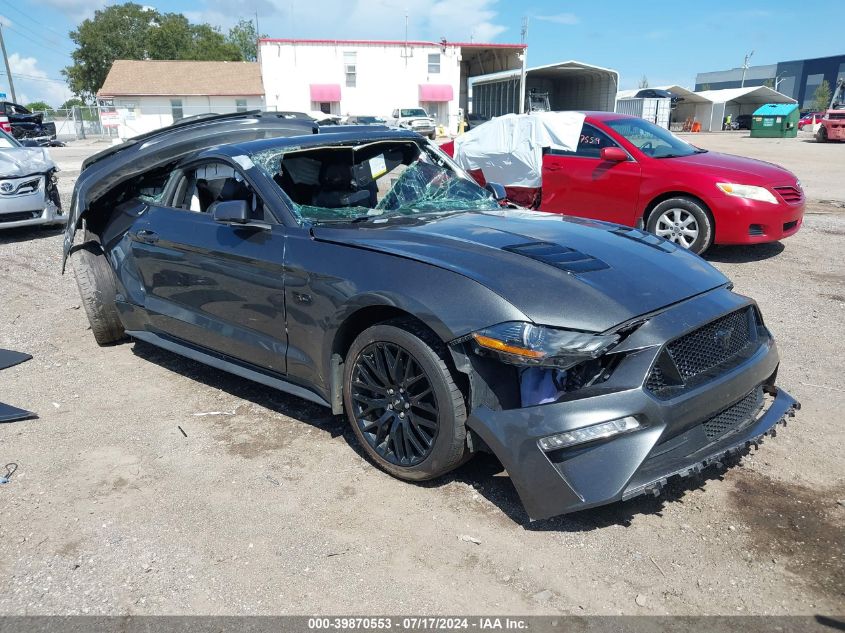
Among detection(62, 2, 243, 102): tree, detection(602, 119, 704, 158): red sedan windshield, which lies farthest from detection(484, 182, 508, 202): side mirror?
detection(62, 2, 243, 102): tree

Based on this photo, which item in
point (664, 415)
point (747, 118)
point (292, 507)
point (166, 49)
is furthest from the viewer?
point (166, 49)

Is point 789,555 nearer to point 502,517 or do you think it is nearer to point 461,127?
point 502,517

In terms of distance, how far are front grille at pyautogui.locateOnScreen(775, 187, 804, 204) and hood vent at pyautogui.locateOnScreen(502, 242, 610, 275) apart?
5.34 m

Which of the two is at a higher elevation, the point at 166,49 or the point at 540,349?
the point at 166,49

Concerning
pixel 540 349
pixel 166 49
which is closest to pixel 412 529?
pixel 540 349

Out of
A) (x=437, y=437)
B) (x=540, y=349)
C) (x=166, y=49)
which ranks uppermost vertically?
(x=166, y=49)

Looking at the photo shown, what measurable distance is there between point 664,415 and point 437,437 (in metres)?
0.98

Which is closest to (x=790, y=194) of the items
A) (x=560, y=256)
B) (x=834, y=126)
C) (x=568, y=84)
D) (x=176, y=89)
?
(x=560, y=256)

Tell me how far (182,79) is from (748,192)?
55056 millimetres

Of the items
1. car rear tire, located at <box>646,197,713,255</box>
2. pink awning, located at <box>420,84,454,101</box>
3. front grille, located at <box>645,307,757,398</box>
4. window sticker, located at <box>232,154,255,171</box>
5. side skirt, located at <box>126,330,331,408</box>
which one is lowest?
side skirt, located at <box>126,330,331,408</box>

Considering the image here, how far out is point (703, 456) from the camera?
9.27 ft

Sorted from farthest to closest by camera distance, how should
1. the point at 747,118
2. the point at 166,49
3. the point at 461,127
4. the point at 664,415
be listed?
the point at 166,49 < the point at 747,118 < the point at 461,127 < the point at 664,415

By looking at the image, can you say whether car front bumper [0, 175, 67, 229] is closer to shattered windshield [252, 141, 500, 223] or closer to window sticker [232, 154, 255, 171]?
shattered windshield [252, 141, 500, 223]

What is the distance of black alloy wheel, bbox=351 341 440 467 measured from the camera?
313 centimetres
